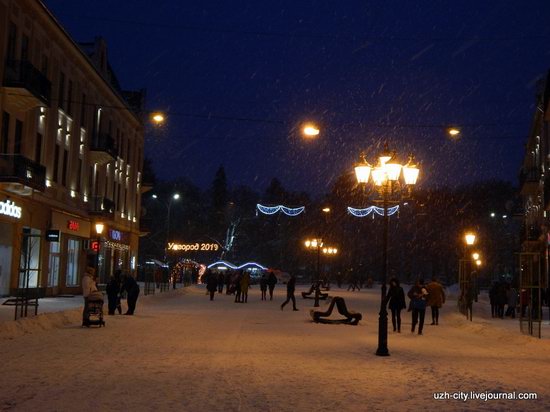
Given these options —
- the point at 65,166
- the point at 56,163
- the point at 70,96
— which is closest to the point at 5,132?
the point at 56,163

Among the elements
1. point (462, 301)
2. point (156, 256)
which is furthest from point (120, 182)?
point (156, 256)

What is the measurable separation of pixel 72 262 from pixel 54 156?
6719 millimetres

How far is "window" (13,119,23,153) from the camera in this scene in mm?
27031

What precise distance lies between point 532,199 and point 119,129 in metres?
29.0

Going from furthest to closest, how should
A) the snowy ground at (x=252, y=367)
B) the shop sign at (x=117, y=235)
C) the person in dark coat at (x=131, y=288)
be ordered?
the shop sign at (x=117, y=235) → the person in dark coat at (x=131, y=288) → the snowy ground at (x=252, y=367)

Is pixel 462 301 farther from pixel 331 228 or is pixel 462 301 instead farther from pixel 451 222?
pixel 331 228

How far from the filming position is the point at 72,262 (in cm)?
3556

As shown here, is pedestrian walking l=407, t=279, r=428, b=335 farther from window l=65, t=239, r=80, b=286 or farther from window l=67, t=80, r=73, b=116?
window l=67, t=80, r=73, b=116

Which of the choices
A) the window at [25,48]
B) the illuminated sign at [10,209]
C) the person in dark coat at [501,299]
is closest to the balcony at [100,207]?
the illuminated sign at [10,209]

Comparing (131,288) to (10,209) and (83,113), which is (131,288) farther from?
(83,113)

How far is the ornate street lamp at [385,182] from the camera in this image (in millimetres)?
13734

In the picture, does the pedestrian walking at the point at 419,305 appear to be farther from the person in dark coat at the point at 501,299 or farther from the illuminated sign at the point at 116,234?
the illuminated sign at the point at 116,234

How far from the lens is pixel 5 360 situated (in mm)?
11688

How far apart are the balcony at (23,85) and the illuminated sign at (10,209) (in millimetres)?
3878
